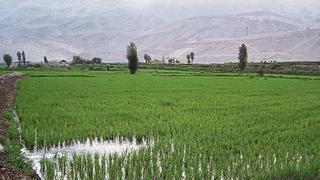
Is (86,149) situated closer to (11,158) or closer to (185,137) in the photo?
(11,158)

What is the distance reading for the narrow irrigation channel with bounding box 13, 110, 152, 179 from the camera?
12.4 m

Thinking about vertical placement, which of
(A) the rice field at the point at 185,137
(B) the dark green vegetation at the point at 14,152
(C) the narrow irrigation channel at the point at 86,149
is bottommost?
(C) the narrow irrigation channel at the point at 86,149

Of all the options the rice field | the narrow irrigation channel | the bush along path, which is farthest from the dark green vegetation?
the rice field

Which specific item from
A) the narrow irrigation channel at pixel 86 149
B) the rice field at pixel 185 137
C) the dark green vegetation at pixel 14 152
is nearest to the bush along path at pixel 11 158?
the dark green vegetation at pixel 14 152

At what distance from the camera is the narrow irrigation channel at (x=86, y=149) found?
1241 cm

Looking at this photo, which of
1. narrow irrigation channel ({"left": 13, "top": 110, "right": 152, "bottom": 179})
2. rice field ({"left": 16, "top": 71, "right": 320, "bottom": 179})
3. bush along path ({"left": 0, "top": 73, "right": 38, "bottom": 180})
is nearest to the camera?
bush along path ({"left": 0, "top": 73, "right": 38, "bottom": 180})

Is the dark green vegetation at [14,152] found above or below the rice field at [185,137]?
above

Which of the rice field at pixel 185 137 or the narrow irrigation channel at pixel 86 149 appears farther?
the narrow irrigation channel at pixel 86 149

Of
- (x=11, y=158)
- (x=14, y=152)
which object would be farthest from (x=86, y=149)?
(x=11, y=158)

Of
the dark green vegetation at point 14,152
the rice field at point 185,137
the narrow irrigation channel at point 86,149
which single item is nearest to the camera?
the rice field at point 185,137

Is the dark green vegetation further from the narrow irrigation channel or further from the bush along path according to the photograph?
the narrow irrigation channel

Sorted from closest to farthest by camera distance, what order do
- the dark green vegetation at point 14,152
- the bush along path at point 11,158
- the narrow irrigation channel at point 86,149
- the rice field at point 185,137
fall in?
the bush along path at point 11,158 → the rice field at point 185,137 → the dark green vegetation at point 14,152 → the narrow irrigation channel at point 86,149

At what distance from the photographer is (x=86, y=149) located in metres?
13.3

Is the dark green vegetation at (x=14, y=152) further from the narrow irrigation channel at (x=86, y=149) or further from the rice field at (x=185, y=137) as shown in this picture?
the rice field at (x=185, y=137)
